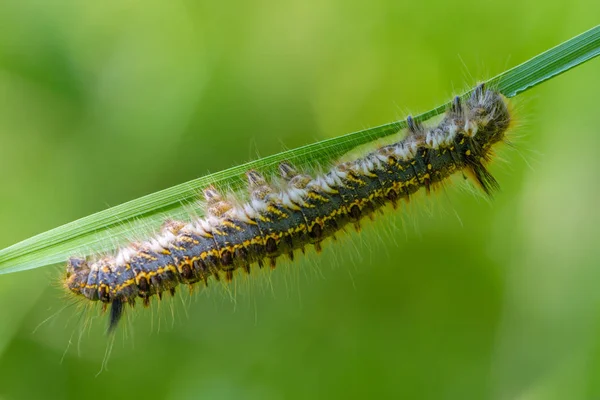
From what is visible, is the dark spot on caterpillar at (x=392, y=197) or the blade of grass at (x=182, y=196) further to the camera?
the dark spot on caterpillar at (x=392, y=197)

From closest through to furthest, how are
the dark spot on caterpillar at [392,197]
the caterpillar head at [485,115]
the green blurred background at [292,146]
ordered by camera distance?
the caterpillar head at [485,115]
the dark spot on caterpillar at [392,197]
the green blurred background at [292,146]

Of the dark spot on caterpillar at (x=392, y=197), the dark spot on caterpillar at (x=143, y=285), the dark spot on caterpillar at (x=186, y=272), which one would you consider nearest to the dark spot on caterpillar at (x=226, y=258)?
the dark spot on caterpillar at (x=186, y=272)

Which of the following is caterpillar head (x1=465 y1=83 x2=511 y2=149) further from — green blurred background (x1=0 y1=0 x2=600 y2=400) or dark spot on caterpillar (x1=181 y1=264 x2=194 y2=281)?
dark spot on caterpillar (x1=181 y1=264 x2=194 y2=281)

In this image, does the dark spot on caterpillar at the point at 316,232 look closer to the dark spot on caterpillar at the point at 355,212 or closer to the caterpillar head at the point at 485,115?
the dark spot on caterpillar at the point at 355,212

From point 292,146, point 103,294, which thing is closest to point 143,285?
point 103,294

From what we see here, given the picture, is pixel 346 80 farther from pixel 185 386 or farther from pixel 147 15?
pixel 185 386

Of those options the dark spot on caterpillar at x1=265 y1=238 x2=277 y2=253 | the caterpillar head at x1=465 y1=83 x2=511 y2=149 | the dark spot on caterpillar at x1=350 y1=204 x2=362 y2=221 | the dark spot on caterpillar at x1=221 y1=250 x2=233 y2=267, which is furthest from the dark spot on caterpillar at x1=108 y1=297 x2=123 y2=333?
the caterpillar head at x1=465 y1=83 x2=511 y2=149

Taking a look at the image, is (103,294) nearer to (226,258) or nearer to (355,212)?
(226,258)
